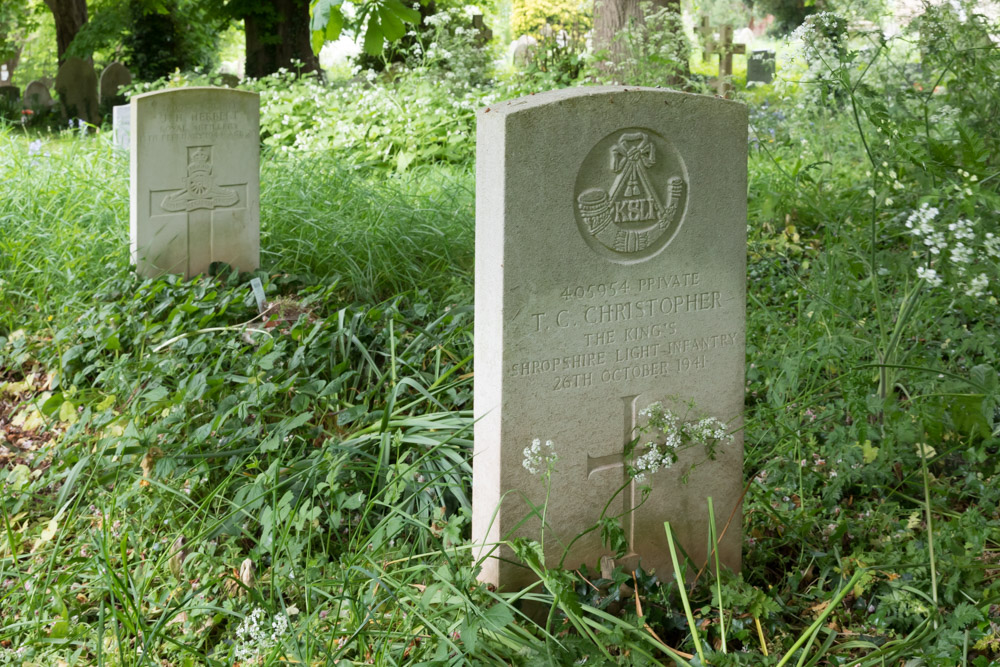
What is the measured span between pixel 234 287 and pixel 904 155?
349 cm

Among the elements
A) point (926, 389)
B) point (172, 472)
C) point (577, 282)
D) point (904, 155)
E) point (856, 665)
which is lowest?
point (856, 665)

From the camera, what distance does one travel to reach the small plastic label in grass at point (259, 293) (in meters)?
4.88

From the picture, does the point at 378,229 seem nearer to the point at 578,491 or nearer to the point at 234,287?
the point at 234,287

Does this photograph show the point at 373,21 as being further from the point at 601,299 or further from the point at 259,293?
the point at 259,293

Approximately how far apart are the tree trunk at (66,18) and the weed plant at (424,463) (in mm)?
14319

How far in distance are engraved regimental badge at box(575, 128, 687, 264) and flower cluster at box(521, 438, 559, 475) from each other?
0.56 m

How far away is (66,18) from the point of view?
17.6m

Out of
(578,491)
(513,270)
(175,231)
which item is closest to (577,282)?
(513,270)

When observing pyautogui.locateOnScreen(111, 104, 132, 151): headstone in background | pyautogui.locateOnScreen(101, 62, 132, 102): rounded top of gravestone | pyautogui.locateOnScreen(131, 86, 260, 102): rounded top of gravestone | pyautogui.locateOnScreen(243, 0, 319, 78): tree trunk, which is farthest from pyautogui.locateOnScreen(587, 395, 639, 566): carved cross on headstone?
pyautogui.locateOnScreen(101, 62, 132, 102): rounded top of gravestone

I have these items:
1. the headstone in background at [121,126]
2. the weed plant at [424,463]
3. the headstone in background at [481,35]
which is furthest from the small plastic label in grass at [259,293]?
the headstone in background at [481,35]

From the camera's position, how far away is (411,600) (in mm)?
2525

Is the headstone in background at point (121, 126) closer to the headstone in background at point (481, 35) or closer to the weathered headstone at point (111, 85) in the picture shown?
the headstone in background at point (481, 35)

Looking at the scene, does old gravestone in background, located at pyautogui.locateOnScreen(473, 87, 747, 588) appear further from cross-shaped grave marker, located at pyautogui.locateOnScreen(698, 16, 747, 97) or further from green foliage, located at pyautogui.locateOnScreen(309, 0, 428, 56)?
cross-shaped grave marker, located at pyautogui.locateOnScreen(698, 16, 747, 97)

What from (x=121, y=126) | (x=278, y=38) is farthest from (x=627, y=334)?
(x=278, y=38)
